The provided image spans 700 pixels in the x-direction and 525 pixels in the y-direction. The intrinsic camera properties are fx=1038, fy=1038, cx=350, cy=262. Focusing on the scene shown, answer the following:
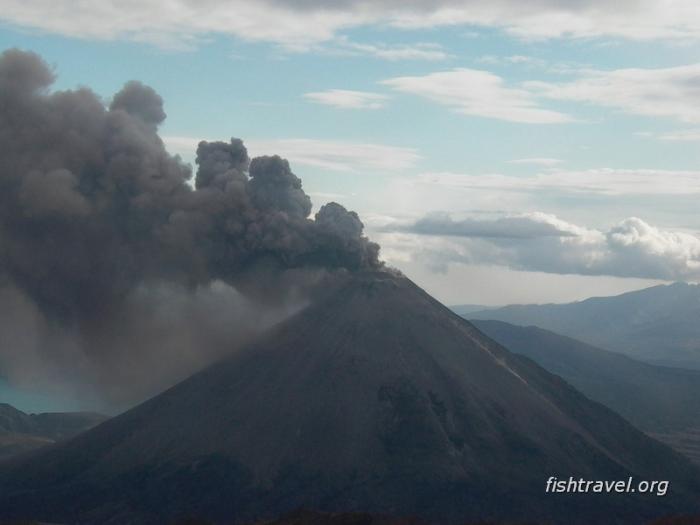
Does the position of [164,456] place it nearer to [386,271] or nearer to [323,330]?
[323,330]

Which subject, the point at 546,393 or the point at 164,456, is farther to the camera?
the point at 546,393

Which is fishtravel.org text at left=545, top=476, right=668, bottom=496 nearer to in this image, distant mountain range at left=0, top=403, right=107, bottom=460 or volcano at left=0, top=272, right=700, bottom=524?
volcano at left=0, top=272, right=700, bottom=524

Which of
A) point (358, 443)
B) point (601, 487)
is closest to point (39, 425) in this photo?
point (358, 443)

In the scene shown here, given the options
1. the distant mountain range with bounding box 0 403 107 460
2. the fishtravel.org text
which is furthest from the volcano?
the distant mountain range with bounding box 0 403 107 460

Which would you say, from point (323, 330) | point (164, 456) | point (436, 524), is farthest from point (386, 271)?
point (436, 524)

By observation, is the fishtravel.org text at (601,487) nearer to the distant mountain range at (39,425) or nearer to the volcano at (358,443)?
the volcano at (358,443)

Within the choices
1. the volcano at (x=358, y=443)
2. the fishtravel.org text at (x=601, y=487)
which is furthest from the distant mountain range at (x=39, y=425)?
the fishtravel.org text at (x=601, y=487)
